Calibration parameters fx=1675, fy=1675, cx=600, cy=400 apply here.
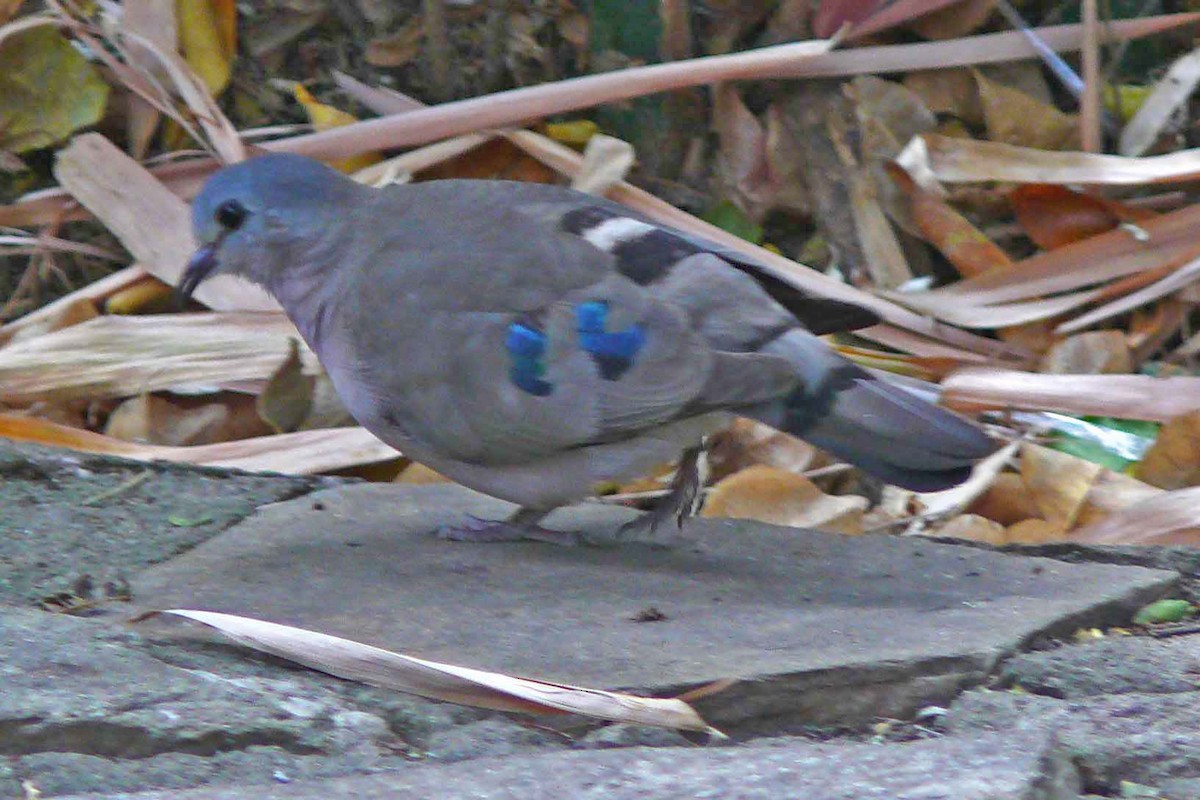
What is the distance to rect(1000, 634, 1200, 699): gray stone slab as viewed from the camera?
248cm

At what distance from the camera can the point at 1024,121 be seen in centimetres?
491

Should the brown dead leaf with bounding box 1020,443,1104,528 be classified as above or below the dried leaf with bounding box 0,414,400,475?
above

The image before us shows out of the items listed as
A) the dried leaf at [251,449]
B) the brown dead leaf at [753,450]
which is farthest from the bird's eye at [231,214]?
the brown dead leaf at [753,450]

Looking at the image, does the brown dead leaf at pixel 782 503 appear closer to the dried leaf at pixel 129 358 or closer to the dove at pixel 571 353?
the dove at pixel 571 353

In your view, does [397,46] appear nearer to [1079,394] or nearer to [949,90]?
[949,90]

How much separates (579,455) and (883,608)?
25.7 inches

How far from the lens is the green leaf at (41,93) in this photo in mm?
5145

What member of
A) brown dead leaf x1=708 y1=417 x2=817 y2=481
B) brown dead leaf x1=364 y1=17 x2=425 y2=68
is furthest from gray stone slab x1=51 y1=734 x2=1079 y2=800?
brown dead leaf x1=364 y1=17 x2=425 y2=68

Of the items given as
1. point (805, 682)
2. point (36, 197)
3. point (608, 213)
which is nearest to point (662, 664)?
point (805, 682)

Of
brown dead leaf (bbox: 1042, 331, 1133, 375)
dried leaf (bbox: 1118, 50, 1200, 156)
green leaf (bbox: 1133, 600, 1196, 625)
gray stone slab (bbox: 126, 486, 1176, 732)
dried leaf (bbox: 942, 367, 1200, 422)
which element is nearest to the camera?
gray stone slab (bbox: 126, 486, 1176, 732)

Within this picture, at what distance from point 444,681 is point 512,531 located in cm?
108

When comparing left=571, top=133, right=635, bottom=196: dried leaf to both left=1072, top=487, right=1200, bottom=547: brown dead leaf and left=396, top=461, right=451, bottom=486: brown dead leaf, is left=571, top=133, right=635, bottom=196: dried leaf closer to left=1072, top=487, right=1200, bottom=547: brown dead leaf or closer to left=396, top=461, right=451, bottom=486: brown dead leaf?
left=396, top=461, right=451, bottom=486: brown dead leaf

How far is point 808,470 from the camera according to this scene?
429 centimetres

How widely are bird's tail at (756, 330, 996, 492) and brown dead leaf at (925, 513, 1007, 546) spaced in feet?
2.67
